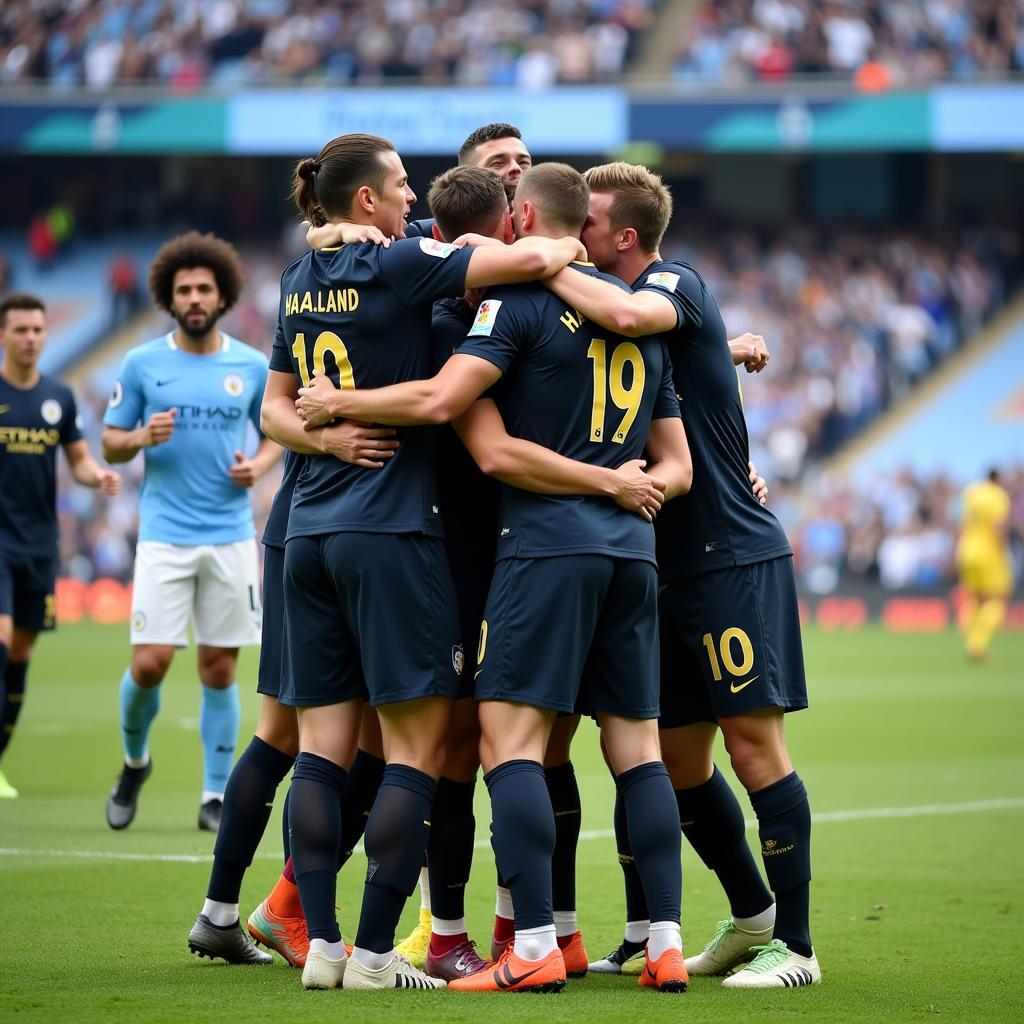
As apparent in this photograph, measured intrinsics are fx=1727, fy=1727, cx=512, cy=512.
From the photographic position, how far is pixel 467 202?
17.3ft

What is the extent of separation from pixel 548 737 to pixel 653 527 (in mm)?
719

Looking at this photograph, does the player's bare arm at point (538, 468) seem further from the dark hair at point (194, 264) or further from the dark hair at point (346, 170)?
the dark hair at point (194, 264)

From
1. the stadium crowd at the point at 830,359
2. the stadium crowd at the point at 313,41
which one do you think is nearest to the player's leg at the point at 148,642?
the stadium crowd at the point at 830,359

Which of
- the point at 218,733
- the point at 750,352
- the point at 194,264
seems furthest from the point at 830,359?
the point at 750,352

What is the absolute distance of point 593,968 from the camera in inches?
216

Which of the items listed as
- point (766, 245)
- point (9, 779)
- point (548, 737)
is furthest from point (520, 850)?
point (766, 245)

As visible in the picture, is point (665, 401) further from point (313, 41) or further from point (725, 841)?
point (313, 41)

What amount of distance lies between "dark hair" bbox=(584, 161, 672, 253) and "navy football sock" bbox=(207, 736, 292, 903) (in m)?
2.02

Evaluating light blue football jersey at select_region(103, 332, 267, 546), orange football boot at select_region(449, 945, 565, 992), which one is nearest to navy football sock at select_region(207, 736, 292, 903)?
orange football boot at select_region(449, 945, 565, 992)

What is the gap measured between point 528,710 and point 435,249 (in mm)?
1360

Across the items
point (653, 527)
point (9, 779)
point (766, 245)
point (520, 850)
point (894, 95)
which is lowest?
point (9, 779)

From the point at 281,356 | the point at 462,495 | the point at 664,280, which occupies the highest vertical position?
the point at 664,280

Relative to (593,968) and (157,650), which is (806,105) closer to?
(157,650)

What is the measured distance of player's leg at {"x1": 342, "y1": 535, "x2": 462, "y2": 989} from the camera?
16.0ft
